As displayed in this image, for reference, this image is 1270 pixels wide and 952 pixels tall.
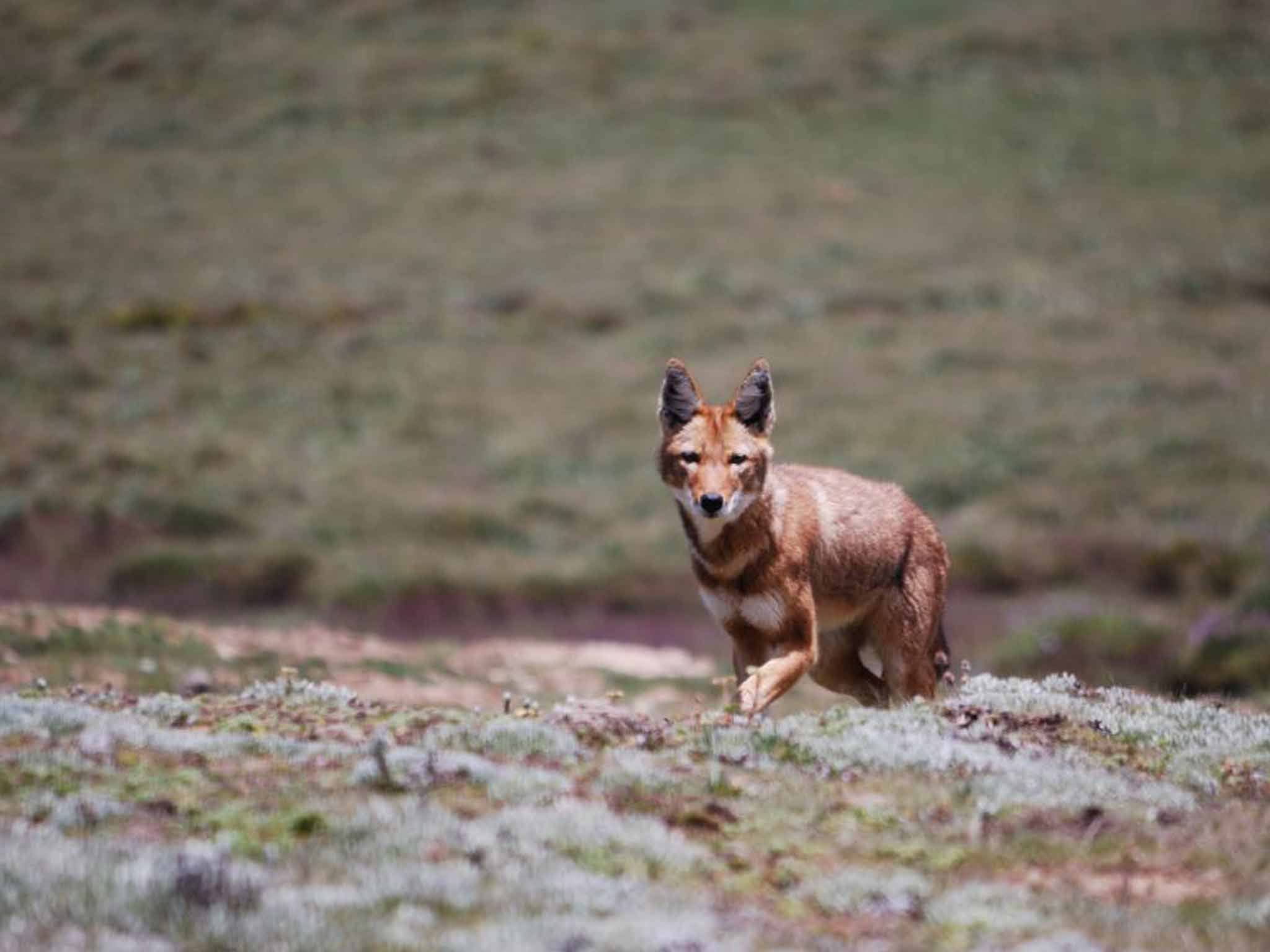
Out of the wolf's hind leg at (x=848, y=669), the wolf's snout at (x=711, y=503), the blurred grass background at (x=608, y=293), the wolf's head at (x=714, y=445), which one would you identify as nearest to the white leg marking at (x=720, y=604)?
the wolf's head at (x=714, y=445)

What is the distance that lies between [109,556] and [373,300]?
17854 millimetres

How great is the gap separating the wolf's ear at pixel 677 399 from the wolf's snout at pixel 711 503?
94 centimetres

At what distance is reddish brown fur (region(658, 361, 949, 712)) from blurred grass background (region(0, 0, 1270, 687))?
4156 mm

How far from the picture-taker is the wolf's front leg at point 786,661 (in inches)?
370

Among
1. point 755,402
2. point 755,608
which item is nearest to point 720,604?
point 755,608

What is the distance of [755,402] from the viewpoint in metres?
10.3

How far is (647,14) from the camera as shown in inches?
2685

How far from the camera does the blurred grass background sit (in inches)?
1108

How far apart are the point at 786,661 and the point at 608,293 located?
35976 mm

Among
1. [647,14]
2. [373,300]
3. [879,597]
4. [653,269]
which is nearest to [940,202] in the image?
[653,269]

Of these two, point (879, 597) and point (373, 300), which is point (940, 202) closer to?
point (373, 300)

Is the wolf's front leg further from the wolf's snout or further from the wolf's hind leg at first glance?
the wolf's hind leg

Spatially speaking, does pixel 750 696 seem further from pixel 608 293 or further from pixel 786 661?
pixel 608 293

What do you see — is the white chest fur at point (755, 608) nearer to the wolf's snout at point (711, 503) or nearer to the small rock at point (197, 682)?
the wolf's snout at point (711, 503)
